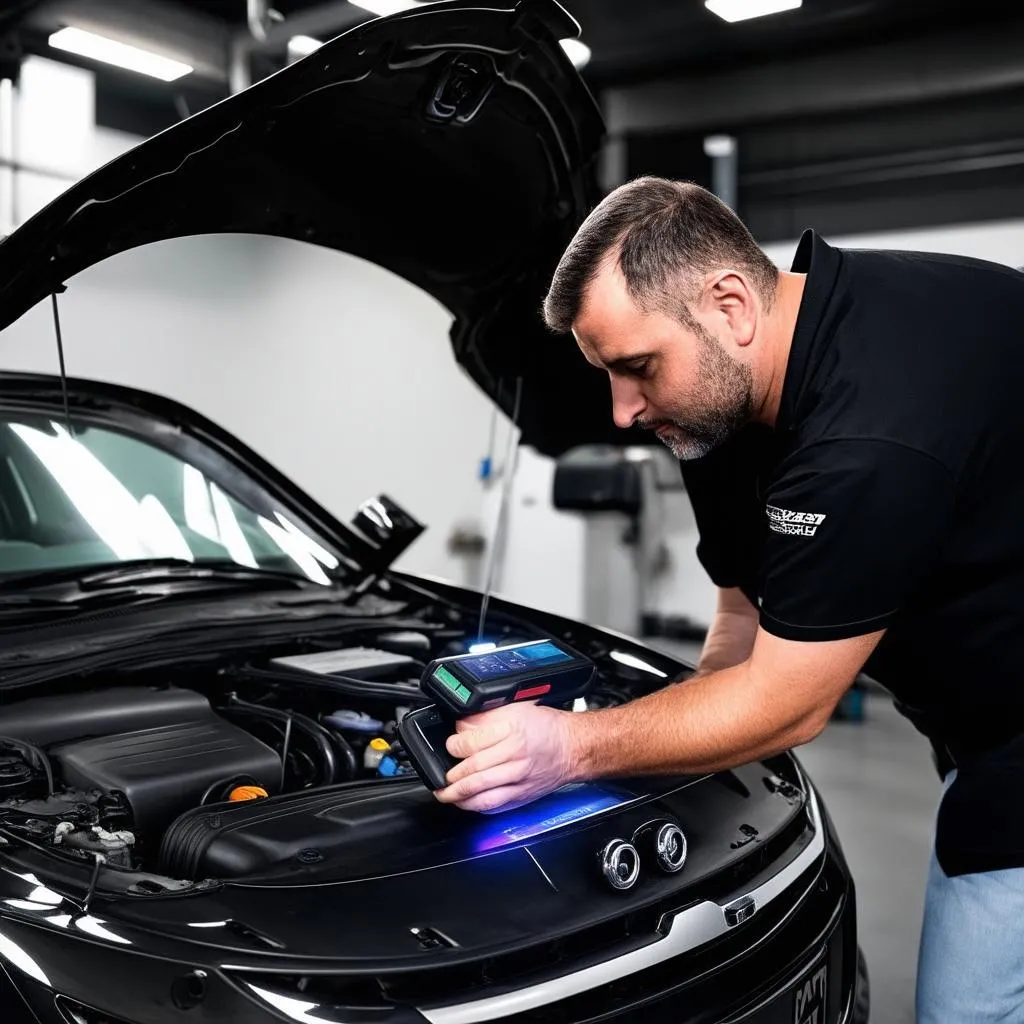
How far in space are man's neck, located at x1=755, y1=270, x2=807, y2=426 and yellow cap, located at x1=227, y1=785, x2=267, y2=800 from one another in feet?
2.83

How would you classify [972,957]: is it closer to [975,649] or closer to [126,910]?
[975,649]

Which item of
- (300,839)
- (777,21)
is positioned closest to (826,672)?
(300,839)

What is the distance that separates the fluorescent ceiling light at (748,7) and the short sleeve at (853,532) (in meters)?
4.45

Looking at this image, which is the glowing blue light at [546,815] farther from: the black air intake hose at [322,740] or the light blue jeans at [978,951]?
the light blue jeans at [978,951]

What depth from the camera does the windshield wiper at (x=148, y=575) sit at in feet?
5.84

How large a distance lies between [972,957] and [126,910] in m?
1.07

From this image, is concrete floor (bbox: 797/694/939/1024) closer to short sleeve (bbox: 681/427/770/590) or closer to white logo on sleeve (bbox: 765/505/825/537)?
short sleeve (bbox: 681/427/770/590)

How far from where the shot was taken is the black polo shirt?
1142 mm

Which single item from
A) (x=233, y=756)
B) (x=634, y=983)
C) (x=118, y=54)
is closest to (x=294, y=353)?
(x=118, y=54)

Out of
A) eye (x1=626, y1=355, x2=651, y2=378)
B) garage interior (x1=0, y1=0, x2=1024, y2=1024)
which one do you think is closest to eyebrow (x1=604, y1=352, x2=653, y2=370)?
eye (x1=626, y1=355, x2=651, y2=378)

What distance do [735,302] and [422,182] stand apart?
0.68 meters

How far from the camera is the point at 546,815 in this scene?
1.29 metres

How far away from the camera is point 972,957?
1385 millimetres

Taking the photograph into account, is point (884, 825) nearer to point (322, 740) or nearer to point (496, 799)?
point (322, 740)
